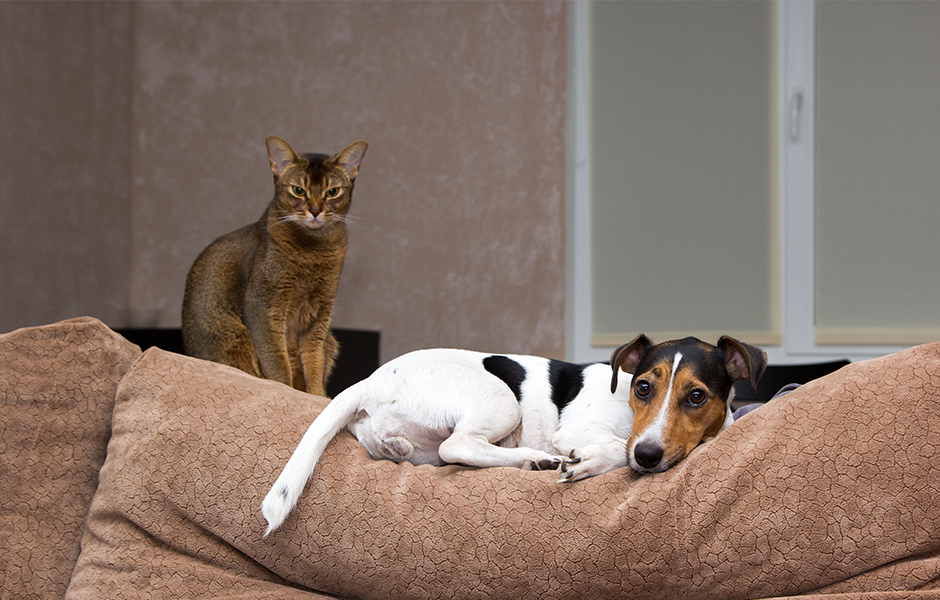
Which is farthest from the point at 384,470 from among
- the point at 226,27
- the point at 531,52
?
the point at 226,27

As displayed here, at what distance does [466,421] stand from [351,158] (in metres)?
0.99

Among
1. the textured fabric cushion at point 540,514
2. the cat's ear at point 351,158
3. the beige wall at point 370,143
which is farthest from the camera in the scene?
the beige wall at point 370,143

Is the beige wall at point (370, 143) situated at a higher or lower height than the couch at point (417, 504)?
higher

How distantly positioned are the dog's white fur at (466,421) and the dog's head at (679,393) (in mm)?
74

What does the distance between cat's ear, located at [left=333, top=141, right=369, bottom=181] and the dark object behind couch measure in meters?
0.80

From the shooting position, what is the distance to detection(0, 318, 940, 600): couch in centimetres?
102

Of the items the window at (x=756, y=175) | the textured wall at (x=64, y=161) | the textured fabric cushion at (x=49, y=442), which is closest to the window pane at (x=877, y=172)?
the window at (x=756, y=175)

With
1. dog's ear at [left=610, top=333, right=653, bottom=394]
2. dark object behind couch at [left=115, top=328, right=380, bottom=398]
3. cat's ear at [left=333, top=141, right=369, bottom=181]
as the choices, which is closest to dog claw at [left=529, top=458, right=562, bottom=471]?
dog's ear at [left=610, top=333, right=653, bottom=394]

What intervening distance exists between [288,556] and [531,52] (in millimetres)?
3197

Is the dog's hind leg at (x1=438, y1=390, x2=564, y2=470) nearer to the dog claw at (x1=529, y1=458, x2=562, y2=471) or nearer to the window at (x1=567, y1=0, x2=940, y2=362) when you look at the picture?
the dog claw at (x1=529, y1=458, x2=562, y2=471)

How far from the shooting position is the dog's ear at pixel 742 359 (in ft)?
4.31

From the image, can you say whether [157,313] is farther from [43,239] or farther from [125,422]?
[125,422]

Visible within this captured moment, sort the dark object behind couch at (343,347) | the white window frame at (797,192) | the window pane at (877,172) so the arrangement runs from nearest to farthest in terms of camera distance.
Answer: the dark object behind couch at (343,347), the window pane at (877,172), the white window frame at (797,192)

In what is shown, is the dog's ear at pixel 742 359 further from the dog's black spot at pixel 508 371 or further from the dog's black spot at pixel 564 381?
the dog's black spot at pixel 508 371
